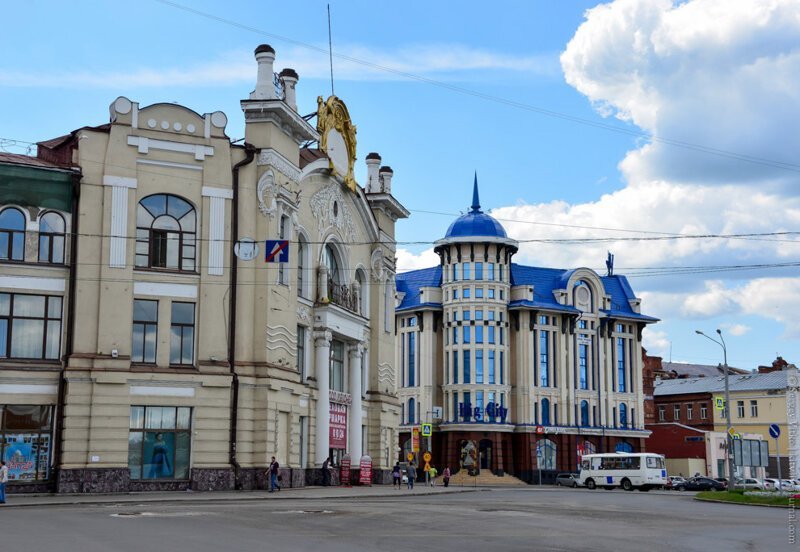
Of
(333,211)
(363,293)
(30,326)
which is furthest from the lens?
(363,293)

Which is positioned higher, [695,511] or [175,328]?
[175,328]

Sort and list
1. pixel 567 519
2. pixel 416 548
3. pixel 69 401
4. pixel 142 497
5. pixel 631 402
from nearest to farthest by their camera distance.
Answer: pixel 416 548, pixel 567 519, pixel 142 497, pixel 69 401, pixel 631 402

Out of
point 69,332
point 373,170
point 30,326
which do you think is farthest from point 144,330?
point 373,170

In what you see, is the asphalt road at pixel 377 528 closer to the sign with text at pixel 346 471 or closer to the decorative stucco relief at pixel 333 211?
the sign with text at pixel 346 471

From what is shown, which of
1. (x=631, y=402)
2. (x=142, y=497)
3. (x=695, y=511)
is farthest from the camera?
(x=631, y=402)

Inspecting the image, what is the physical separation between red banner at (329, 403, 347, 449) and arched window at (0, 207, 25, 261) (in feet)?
57.3

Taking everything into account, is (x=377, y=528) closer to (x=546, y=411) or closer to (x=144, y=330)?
(x=144, y=330)

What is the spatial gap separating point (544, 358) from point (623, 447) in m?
11.6

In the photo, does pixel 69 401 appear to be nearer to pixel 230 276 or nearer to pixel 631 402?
pixel 230 276

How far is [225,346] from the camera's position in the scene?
4062cm

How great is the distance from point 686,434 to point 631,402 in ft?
26.2

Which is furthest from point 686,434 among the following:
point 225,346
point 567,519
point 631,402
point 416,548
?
point 416,548

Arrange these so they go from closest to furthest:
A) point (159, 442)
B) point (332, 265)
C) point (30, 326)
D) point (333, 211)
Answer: point (30, 326) < point (159, 442) < point (333, 211) < point (332, 265)

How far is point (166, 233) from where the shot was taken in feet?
132
